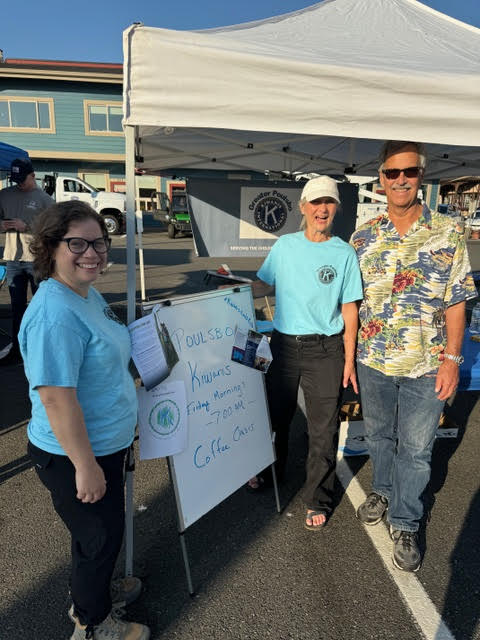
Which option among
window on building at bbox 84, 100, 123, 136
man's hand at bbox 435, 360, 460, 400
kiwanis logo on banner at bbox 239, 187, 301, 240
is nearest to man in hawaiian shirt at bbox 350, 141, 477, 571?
man's hand at bbox 435, 360, 460, 400

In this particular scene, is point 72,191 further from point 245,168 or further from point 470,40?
point 470,40

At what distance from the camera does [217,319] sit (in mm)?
2133

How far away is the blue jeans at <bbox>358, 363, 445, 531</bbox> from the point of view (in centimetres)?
211

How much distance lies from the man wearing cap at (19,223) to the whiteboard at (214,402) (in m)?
2.93

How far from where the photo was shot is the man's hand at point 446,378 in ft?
6.63

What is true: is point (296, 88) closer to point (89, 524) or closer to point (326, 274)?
point (326, 274)

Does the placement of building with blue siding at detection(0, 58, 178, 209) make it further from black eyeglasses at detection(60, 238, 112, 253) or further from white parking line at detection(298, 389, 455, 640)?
white parking line at detection(298, 389, 455, 640)

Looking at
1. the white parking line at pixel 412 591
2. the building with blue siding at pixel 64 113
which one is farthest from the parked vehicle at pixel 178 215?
the white parking line at pixel 412 591

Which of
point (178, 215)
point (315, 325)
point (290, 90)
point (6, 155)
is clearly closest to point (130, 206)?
point (290, 90)

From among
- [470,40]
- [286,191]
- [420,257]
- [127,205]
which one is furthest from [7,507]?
[470,40]

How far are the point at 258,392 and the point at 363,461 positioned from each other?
1.28 meters

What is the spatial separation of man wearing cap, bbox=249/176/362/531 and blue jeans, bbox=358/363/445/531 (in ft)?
0.60

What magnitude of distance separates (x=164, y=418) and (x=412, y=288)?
132 centimetres

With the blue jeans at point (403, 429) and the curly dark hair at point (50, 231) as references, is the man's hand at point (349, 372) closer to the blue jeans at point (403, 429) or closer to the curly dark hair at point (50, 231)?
the blue jeans at point (403, 429)
